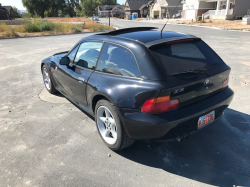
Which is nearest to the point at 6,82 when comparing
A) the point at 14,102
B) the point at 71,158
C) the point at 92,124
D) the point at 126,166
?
the point at 14,102

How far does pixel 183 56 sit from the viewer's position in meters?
2.94

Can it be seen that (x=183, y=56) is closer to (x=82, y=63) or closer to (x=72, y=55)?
(x=82, y=63)

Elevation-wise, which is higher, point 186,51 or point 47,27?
point 47,27

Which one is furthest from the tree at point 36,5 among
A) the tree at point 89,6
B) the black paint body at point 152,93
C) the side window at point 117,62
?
the black paint body at point 152,93

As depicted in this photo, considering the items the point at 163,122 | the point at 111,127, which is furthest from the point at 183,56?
the point at 111,127

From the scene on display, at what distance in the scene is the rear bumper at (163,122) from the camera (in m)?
2.49

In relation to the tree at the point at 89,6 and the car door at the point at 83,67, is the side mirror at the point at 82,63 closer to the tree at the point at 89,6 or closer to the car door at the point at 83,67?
the car door at the point at 83,67

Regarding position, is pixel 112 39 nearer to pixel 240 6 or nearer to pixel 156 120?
pixel 156 120

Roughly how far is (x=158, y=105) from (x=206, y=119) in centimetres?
84

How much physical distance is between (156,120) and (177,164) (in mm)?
804

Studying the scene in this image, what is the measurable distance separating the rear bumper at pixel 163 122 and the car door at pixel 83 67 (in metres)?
1.07

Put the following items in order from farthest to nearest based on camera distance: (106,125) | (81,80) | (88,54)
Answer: (88,54) < (81,80) < (106,125)

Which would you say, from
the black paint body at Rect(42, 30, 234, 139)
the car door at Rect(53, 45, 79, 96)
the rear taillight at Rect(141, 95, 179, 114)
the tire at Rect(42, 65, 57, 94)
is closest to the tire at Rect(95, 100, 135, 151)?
the black paint body at Rect(42, 30, 234, 139)

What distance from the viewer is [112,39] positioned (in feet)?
10.5
